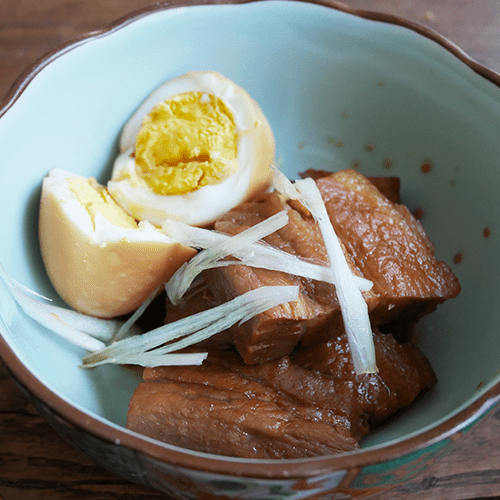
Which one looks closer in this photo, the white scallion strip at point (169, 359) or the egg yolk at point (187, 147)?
the white scallion strip at point (169, 359)

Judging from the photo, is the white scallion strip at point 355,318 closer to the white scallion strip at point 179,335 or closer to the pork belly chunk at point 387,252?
the pork belly chunk at point 387,252

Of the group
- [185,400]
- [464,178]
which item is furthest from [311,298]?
[464,178]

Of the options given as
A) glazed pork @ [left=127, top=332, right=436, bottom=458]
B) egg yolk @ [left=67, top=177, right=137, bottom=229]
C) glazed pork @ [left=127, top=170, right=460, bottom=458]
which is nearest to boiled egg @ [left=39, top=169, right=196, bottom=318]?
egg yolk @ [left=67, top=177, right=137, bottom=229]

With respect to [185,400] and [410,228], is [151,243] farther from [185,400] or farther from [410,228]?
[410,228]

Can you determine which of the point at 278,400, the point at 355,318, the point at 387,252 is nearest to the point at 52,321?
the point at 278,400

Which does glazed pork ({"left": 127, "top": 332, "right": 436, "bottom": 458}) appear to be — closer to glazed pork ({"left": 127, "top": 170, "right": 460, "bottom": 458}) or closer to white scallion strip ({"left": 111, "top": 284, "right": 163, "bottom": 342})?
glazed pork ({"left": 127, "top": 170, "right": 460, "bottom": 458})

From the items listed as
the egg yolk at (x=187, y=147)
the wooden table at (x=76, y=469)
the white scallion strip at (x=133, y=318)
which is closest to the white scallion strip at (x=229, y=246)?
the white scallion strip at (x=133, y=318)
